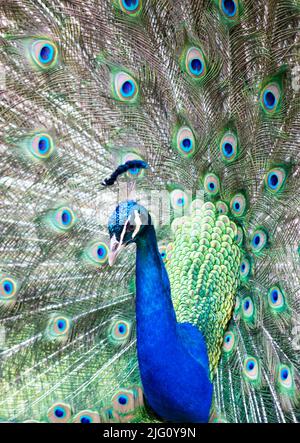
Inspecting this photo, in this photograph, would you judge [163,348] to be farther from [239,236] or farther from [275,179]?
[275,179]

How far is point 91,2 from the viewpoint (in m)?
2.37

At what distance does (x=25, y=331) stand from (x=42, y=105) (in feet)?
2.59

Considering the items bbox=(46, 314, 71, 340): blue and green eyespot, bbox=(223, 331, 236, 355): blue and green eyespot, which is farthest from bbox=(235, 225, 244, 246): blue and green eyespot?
bbox=(46, 314, 71, 340): blue and green eyespot

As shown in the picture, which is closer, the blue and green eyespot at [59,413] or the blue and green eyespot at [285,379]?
the blue and green eyespot at [59,413]

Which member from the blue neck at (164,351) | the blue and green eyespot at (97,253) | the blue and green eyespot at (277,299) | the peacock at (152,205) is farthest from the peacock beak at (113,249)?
the blue and green eyespot at (277,299)

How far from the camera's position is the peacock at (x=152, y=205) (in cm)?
239

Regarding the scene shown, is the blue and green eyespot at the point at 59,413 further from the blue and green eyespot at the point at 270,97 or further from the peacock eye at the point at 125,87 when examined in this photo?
the blue and green eyespot at the point at 270,97

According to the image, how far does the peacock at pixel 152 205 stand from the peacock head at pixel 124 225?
0.18 m

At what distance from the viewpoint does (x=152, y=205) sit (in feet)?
8.40

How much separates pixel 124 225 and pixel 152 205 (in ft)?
1.50

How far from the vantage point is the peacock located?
2395 mm

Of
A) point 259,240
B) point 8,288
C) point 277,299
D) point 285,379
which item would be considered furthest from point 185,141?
point 285,379

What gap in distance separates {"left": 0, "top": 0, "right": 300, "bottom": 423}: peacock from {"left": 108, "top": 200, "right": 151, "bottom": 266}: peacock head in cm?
18

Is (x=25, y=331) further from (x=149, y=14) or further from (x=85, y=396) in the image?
(x=149, y=14)
